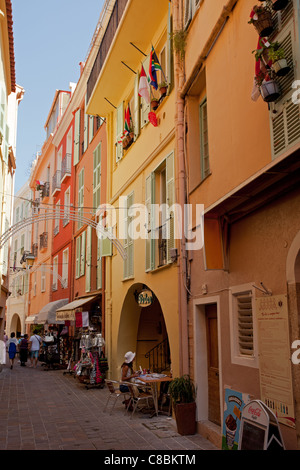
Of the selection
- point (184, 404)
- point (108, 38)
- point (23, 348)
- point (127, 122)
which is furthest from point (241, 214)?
point (23, 348)

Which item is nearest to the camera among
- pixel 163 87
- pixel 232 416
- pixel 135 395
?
pixel 232 416

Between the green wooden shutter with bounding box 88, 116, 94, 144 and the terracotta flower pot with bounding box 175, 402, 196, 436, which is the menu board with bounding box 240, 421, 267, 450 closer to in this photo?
the terracotta flower pot with bounding box 175, 402, 196, 436

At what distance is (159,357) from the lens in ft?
43.2

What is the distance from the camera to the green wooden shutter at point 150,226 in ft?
34.9

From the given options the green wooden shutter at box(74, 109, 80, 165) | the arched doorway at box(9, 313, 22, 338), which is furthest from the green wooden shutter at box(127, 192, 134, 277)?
the arched doorway at box(9, 313, 22, 338)

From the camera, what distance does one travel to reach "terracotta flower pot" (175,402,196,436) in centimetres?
770

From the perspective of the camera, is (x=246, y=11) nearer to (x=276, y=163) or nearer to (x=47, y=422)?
(x=276, y=163)

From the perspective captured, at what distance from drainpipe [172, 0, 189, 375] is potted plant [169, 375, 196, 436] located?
405 mm

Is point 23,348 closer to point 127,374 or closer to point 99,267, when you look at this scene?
point 99,267

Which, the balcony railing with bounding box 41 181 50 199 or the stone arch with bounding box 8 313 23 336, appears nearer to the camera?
the balcony railing with bounding box 41 181 50 199

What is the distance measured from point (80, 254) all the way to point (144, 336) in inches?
262

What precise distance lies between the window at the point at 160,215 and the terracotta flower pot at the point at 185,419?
2.89 meters

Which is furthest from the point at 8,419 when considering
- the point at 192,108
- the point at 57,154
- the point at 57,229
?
the point at 57,154

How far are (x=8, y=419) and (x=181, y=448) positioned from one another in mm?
4071
